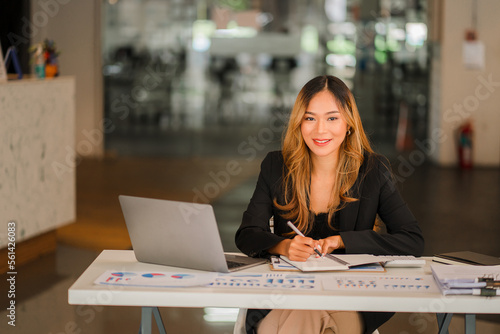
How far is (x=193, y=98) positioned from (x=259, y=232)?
8.98 meters

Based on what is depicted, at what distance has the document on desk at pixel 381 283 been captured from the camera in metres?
2.07

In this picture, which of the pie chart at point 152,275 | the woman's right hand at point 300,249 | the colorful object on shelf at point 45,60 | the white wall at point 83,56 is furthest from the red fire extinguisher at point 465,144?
the pie chart at point 152,275

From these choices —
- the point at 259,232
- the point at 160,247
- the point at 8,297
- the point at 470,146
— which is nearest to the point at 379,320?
the point at 259,232

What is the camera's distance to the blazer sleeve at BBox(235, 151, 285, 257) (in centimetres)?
254

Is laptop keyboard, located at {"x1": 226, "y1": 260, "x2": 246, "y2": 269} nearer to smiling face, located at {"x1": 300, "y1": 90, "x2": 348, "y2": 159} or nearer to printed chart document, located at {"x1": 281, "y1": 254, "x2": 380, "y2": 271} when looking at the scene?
printed chart document, located at {"x1": 281, "y1": 254, "x2": 380, "y2": 271}

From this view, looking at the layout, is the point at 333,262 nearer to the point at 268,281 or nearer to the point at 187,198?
the point at 268,281

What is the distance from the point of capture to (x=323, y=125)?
8.59 ft

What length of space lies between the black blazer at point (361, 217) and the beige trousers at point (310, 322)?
0.25m

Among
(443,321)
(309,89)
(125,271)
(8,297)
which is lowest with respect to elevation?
(8,297)

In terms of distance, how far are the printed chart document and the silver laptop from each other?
19 centimetres

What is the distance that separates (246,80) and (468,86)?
3.51 metres

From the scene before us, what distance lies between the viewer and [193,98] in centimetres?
1141

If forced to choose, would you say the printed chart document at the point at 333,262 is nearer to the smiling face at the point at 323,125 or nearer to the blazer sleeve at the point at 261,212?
the blazer sleeve at the point at 261,212

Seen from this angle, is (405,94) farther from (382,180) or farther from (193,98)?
(382,180)
